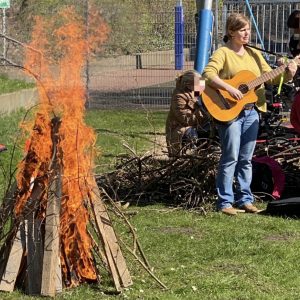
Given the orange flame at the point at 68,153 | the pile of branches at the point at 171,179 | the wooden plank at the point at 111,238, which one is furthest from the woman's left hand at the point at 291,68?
the wooden plank at the point at 111,238

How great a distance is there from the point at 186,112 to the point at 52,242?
14.1 feet

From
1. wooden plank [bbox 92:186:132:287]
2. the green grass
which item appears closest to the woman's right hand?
wooden plank [bbox 92:186:132:287]

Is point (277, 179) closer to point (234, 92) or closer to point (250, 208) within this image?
point (250, 208)

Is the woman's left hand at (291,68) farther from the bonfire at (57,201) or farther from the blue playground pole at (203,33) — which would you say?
the blue playground pole at (203,33)

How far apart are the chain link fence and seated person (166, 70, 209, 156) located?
19.2 feet

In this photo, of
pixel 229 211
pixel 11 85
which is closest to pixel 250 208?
pixel 229 211

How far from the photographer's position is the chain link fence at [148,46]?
15000 mm

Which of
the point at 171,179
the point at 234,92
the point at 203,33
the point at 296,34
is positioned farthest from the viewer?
the point at 203,33

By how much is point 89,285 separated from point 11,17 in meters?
14.0

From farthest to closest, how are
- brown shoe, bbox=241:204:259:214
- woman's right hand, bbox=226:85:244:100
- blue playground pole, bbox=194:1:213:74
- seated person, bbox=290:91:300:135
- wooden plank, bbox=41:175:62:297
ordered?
blue playground pole, bbox=194:1:213:74 < seated person, bbox=290:91:300:135 < brown shoe, bbox=241:204:259:214 < woman's right hand, bbox=226:85:244:100 < wooden plank, bbox=41:175:62:297

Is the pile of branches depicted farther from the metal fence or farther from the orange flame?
the metal fence

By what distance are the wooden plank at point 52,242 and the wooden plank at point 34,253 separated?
0.07 metres

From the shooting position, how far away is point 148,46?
15617mm

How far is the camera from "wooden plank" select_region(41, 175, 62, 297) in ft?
15.0
